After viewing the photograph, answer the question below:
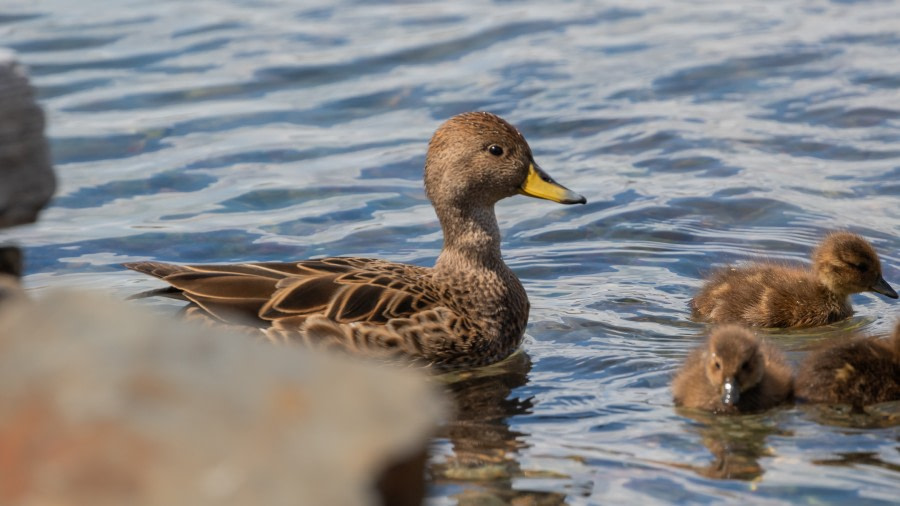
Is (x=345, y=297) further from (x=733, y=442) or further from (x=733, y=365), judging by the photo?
(x=733, y=442)

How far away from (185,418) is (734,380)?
314 cm

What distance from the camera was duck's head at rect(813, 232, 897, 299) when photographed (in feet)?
23.2

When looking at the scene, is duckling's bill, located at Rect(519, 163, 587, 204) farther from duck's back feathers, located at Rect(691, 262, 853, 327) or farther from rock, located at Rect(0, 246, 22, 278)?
rock, located at Rect(0, 246, 22, 278)

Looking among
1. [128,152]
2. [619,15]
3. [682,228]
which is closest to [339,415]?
[682,228]

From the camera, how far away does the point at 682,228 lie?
8.59 metres

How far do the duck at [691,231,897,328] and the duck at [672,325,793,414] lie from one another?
4.49ft

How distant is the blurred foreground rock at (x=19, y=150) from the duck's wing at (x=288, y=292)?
1.80m

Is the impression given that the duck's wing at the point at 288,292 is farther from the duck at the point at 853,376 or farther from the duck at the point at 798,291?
the duck at the point at 853,376

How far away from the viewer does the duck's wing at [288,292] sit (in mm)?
6145

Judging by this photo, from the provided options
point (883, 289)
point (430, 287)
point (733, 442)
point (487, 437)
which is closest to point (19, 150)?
point (487, 437)

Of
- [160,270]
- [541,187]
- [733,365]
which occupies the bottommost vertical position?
[733,365]

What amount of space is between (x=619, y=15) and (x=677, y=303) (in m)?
6.81

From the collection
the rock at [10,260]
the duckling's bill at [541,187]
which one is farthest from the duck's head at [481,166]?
the rock at [10,260]

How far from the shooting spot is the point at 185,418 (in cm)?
279
